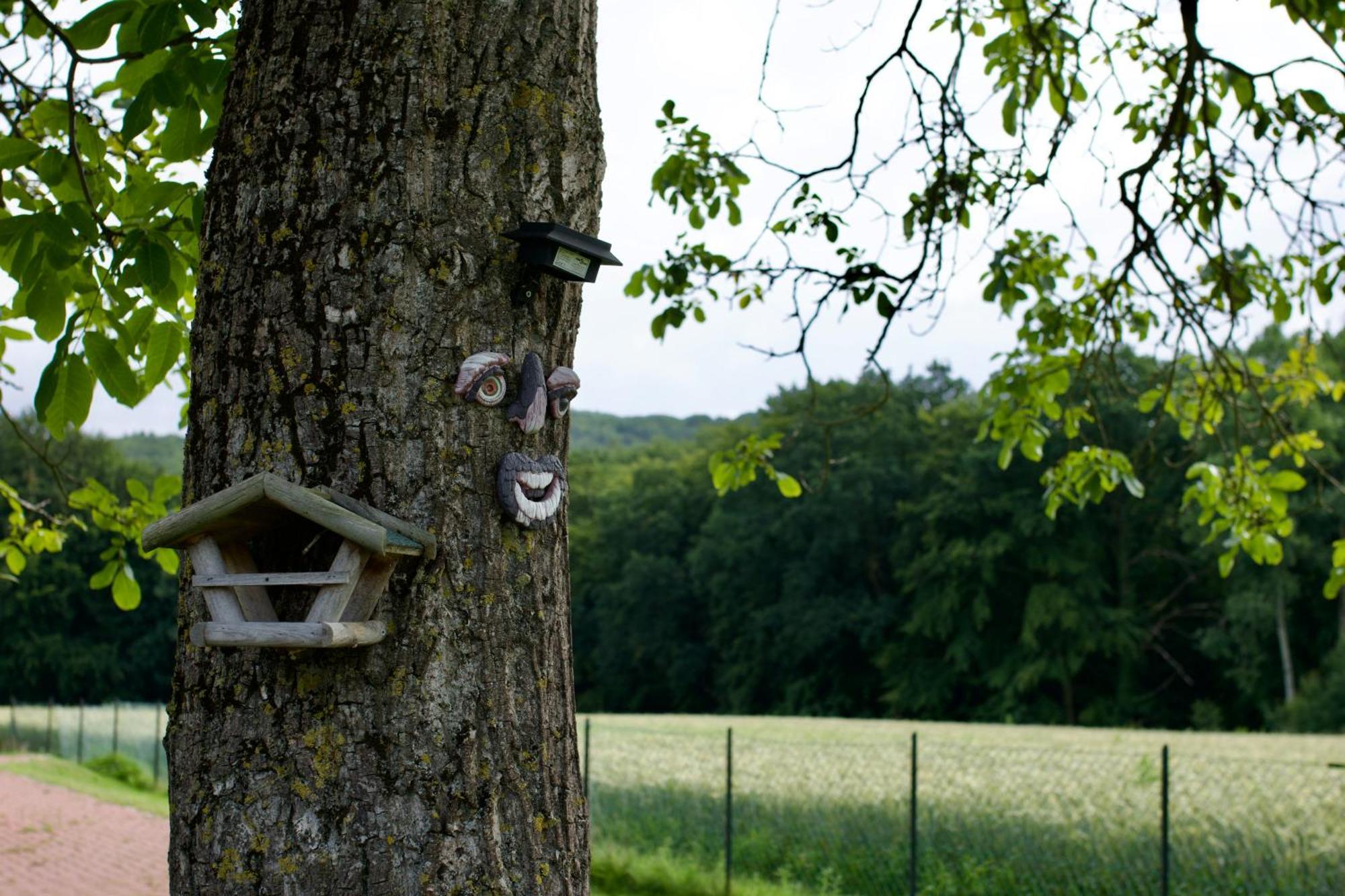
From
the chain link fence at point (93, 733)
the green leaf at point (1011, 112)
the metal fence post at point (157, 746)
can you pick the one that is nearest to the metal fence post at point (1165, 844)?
the green leaf at point (1011, 112)

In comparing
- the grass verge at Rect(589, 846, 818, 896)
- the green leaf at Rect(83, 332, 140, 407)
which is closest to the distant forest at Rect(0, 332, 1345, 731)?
the grass verge at Rect(589, 846, 818, 896)

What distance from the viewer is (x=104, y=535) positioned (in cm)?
4659

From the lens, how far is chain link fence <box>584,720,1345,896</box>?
841 cm

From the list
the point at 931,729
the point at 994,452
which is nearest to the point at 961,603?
the point at 994,452

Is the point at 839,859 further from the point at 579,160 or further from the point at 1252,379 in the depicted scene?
the point at 579,160

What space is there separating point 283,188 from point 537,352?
57 cm

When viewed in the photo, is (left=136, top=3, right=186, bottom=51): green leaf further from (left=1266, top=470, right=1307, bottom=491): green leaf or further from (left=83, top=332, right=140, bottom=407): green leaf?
(left=1266, top=470, right=1307, bottom=491): green leaf

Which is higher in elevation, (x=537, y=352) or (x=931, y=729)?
(x=537, y=352)

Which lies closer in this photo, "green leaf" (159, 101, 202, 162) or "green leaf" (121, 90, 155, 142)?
"green leaf" (121, 90, 155, 142)

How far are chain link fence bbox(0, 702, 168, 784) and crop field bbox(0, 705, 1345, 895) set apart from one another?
1082 centimetres

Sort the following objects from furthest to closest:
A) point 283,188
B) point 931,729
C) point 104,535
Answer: point 104,535 → point 931,729 → point 283,188

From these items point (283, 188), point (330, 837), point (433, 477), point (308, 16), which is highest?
point (308, 16)

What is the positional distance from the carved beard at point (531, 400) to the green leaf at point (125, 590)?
9.27ft

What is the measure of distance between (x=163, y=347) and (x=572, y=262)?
1.67 meters
